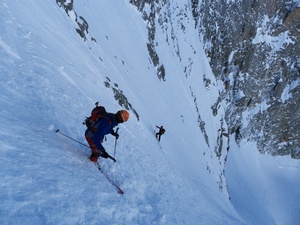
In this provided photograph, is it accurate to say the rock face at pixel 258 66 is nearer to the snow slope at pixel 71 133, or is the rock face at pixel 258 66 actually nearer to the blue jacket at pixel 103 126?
the snow slope at pixel 71 133

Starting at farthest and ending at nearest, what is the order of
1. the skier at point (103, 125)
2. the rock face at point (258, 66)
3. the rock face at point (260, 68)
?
the rock face at point (260, 68) → the rock face at point (258, 66) → the skier at point (103, 125)

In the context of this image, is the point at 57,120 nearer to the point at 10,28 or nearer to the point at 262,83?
the point at 10,28

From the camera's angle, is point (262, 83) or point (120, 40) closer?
point (120, 40)

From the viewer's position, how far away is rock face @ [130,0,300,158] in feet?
164

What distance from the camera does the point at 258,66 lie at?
5850 cm

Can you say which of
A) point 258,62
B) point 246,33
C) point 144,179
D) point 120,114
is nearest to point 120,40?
point 144,179

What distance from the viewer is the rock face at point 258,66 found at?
164ft

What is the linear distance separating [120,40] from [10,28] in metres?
15.1

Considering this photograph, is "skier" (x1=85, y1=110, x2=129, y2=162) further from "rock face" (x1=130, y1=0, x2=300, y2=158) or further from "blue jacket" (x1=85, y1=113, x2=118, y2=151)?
"rock face" (x1=130, y1=0, x2=300, y2=158)

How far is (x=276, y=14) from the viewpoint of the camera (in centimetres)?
5791

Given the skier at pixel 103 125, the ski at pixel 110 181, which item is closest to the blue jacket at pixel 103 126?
the skier at pixel 103 125

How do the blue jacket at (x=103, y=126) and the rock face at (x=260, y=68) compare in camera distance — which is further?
the rock face at (x=260, y=68)

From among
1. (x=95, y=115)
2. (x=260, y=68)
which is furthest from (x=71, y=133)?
(x=260, y=68)

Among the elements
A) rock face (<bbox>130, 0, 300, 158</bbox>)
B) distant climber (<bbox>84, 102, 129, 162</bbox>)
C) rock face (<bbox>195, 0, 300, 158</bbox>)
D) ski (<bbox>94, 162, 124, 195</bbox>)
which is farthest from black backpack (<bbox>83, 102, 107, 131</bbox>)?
rock face (<bbox>195, 0, 300, 158</bbox>)
